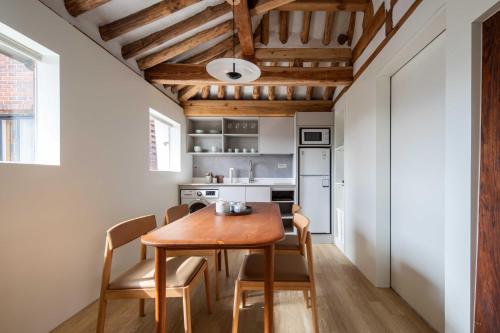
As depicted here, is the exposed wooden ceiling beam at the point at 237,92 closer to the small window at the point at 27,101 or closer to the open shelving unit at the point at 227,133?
the open shelving unit at the point at 227,133

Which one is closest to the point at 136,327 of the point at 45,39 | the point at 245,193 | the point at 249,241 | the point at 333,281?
the point at 249,241

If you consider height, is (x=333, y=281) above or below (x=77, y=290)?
below

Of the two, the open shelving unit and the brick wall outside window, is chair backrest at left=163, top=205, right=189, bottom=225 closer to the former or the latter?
the brick wall outside window

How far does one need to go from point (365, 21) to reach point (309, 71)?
2.62 ft

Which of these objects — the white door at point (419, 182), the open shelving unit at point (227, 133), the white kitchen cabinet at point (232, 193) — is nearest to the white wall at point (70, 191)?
the white kitchen cabinet at point (232, 193)

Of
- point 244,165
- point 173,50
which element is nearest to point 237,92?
point 244,165

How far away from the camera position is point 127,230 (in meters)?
1.50

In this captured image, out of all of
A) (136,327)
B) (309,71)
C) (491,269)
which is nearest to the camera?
(491,269)

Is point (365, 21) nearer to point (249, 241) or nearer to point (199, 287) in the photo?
point (249, 241)

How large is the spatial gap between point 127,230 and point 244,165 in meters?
3.33

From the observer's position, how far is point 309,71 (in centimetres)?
313

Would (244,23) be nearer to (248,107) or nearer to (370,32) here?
(370,32)

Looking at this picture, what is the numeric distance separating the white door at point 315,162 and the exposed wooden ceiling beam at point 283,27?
5.93ft

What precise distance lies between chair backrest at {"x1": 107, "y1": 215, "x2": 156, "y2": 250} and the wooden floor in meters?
0.74
